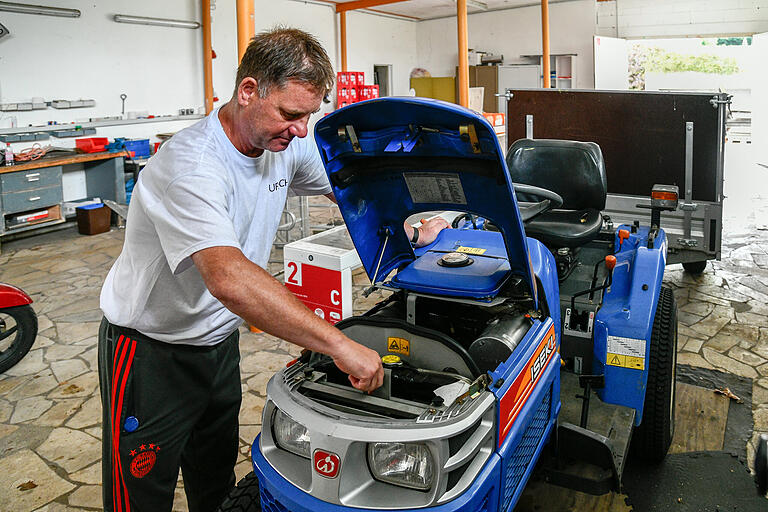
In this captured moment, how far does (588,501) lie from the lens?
271 cm

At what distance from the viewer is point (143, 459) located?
72.8 inches

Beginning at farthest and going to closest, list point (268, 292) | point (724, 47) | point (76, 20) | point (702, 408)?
1. point (724, 47)
2. point (76, 20)
3. point (702, 408)
4. point (268, 292)

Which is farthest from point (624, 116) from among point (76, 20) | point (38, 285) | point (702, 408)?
point (76, 20)

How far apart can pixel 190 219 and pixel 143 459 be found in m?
0.79

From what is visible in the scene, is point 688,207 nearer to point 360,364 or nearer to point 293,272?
point 293,272

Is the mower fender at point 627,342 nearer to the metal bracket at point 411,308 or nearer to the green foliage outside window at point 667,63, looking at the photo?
the metal bracket at point 411,308

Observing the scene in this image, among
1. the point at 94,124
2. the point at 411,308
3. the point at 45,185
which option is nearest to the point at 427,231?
the point at 411,308

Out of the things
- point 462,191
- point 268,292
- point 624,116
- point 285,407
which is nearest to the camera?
point 268,292

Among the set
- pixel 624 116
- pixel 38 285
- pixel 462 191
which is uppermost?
pixel 624 116

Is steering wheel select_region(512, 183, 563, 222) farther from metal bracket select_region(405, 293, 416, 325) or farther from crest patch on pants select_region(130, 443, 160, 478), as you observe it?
crest patch on pants select_region(130, 443, 160, 478)

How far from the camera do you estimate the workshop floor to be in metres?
3.01

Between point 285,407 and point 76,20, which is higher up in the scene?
point 76,20

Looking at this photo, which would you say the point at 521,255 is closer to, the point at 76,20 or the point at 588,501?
the point at 588,501

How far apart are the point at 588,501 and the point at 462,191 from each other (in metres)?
1.58
